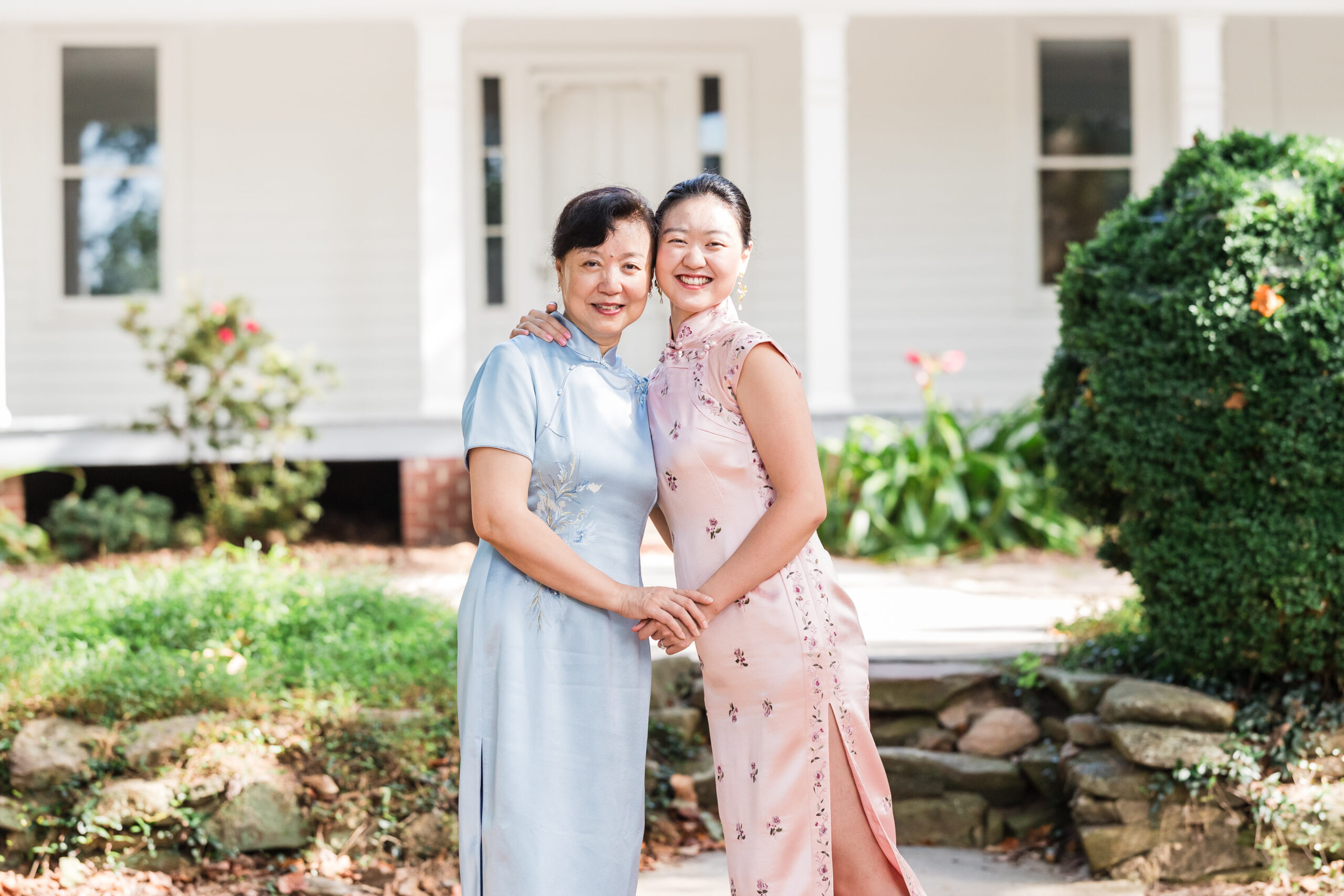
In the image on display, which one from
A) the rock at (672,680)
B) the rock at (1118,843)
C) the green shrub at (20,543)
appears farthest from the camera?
the green shrub at (20,543)

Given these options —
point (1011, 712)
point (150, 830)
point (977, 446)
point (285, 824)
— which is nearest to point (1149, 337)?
point (1011, 712)

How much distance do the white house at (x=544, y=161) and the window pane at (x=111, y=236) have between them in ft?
0.06

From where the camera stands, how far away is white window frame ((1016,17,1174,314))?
9.05 metres

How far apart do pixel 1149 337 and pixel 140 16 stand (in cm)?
672

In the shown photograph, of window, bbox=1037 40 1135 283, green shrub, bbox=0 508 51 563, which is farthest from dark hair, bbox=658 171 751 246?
window, bbox=1037 40 1135 283

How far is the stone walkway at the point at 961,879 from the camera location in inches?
132

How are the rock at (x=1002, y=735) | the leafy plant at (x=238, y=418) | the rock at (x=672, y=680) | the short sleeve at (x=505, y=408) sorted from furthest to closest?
the leafy plant at (x=238, y=418) → the rock at (x=672, y=680) → the rock at (x=1002, y=735) → the short sleeve at (x=505, y=408)

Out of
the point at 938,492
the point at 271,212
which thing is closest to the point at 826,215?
the point at 938,492

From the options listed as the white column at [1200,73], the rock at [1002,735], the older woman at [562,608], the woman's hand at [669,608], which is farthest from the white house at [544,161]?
the woman's hand at [669,608]

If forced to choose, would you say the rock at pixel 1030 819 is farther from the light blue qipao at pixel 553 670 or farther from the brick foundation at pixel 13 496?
the brick foundation at pixel 13 496

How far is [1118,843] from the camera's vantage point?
134 inches

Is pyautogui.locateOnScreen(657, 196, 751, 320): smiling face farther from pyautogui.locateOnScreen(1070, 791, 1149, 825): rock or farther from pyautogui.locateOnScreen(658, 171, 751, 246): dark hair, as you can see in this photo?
pyautogui.locateOnScreen(1070, 791, 1149, 825): rock

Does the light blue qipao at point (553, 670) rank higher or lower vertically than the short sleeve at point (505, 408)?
lower

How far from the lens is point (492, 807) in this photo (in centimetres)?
213
